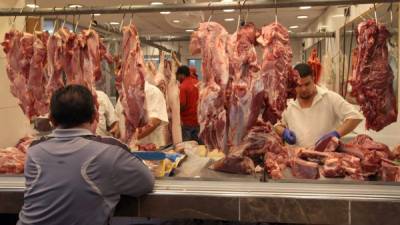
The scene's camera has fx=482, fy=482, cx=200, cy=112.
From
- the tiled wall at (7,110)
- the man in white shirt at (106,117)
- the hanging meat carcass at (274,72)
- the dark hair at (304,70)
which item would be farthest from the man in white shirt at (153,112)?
the hanging meat carcass at (274,72)

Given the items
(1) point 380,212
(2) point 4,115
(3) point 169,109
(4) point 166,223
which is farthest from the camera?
(3) point 169,109

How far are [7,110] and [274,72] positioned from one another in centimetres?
273

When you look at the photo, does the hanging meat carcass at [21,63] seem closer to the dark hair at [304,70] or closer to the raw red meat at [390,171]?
the dark hair at [304,70]

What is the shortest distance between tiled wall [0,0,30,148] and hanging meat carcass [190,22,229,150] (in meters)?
2.11

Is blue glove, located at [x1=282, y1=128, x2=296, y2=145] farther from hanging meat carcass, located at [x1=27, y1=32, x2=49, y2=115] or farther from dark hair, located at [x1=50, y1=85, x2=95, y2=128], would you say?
dark hair, located at [x1=50, y1=85, x2=95, y2=128]

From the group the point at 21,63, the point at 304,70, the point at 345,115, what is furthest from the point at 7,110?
the point at 345,115

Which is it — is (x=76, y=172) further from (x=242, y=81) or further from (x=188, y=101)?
(x=188, y=101)

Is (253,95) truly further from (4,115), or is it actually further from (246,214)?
(4,115)

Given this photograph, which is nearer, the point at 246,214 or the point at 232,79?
the point at 246,214

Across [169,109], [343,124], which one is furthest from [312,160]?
[169,109]

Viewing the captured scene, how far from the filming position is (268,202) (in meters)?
2.59

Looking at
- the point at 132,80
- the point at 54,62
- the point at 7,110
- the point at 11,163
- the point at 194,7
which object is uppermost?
the point at 194,7

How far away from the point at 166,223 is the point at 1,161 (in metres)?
1.29

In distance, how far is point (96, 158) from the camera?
8.21 ft
